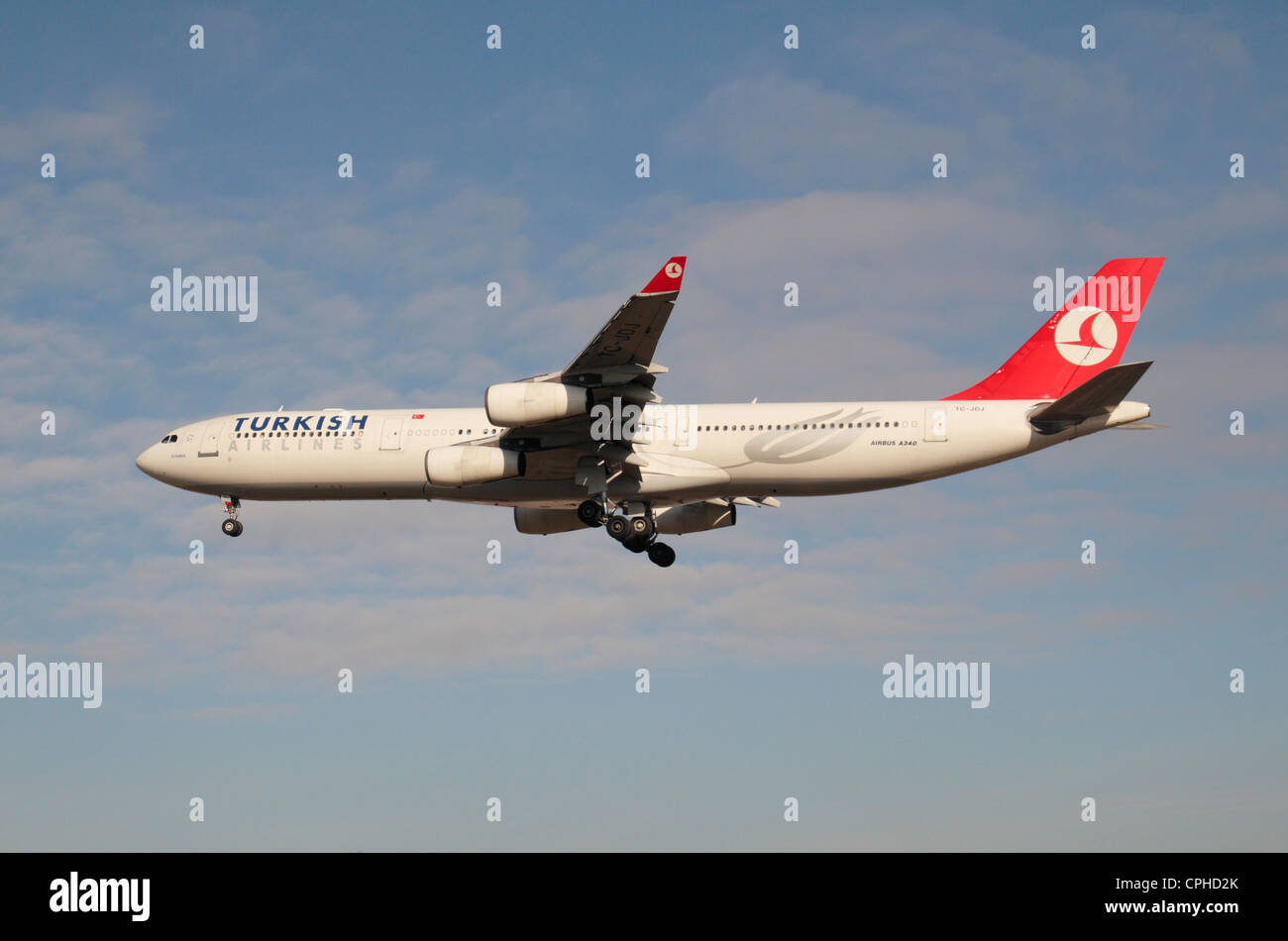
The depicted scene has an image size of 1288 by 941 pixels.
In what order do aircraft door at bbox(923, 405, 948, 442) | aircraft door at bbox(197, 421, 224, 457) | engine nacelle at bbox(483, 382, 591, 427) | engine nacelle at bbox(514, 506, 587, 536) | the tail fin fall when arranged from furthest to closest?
engine nacelle at bbox(514, 506, 587, 536), aircraft door at bbox(197, 421, 224, 457), the tail fin, aircraft door at bbox(923, 405, 948, 442), engine nacelle at bbox(483, 382, 591, 427)

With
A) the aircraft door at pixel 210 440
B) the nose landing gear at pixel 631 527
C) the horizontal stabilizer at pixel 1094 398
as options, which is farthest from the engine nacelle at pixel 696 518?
the aircraft door at pixel 210 440

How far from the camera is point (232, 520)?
40094mm

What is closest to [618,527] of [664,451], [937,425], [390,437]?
[664,451]

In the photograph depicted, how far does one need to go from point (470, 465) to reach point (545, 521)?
20.1 feet

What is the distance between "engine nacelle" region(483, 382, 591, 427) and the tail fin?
1105 cm

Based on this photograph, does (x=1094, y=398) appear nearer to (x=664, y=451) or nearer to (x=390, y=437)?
(x=664, y=451)

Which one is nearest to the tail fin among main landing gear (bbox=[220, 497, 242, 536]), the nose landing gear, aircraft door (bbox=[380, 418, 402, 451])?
the nose landing gear

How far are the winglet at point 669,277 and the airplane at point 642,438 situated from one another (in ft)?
5.38

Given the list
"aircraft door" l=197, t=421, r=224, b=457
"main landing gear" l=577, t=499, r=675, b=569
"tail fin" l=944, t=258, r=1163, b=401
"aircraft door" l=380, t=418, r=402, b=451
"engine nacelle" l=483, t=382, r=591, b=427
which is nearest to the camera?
"engine nacelle" l=483, t=382, r=591, b=427

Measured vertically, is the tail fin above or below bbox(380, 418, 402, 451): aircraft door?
above

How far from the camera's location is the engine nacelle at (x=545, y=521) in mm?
41156

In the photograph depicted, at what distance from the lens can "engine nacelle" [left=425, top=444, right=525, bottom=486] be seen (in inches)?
1401

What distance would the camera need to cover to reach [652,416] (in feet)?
121

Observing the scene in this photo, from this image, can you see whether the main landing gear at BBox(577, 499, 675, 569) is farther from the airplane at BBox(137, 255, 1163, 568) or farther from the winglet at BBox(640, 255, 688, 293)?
the winglet at BBox(640, 255, 688, 293)
